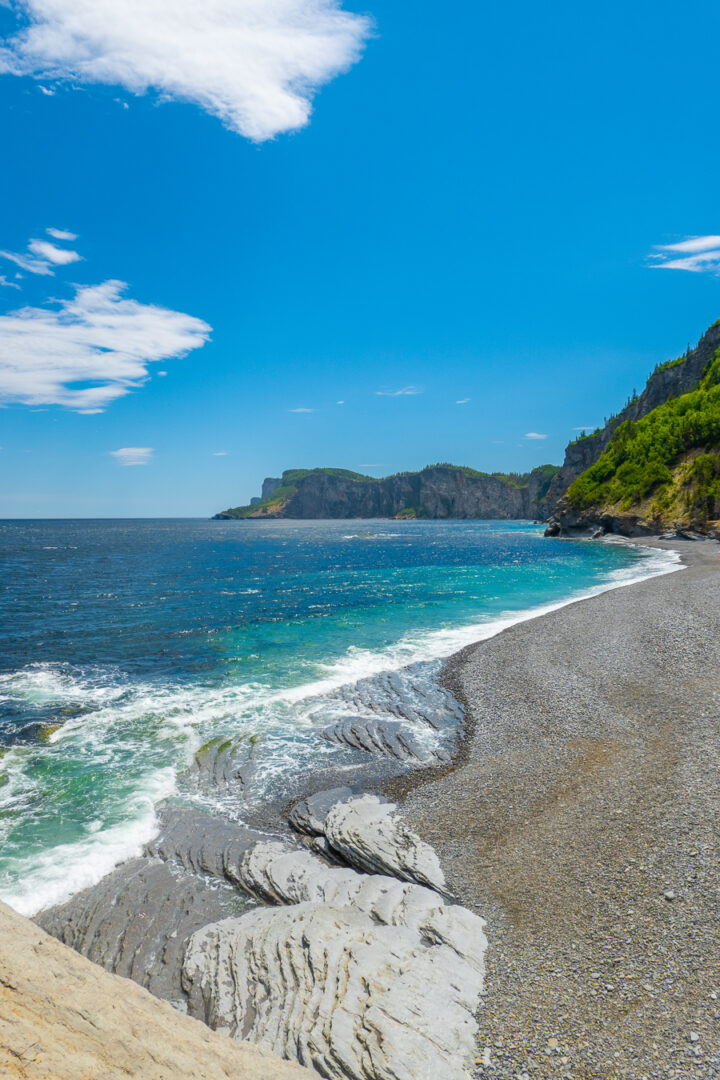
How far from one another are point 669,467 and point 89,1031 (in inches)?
5030

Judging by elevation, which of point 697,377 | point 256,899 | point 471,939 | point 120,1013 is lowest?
point 256,899

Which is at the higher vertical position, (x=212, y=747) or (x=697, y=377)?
(x=697, y=377)

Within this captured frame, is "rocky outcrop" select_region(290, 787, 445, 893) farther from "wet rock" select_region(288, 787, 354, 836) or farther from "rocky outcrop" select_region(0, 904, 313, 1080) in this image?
"rocky outcrop" select_region(0, 904, 313, 1080)

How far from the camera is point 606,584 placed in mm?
50531

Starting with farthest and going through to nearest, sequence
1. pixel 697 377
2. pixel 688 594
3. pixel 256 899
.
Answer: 1. pixel 697 377
2. pixel 688 594
3. pixel 256 899

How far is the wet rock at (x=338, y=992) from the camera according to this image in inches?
278

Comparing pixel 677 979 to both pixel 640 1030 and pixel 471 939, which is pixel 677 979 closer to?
pixel 640 1030

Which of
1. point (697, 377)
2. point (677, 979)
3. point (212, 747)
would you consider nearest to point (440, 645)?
point (212, 747)

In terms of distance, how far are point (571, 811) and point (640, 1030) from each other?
5725mm

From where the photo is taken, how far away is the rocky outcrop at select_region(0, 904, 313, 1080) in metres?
4.23

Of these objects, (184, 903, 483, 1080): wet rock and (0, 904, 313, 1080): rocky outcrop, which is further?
(184, 903, 483, 1080): wet rock

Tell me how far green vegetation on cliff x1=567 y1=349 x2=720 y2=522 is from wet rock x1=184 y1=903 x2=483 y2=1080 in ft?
327

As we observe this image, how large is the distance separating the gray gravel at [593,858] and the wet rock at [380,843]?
18.6 inches

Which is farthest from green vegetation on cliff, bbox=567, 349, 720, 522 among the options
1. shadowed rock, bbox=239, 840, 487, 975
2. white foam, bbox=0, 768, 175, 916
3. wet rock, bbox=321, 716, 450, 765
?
white foam, bbox=0, 768, 175, 916
